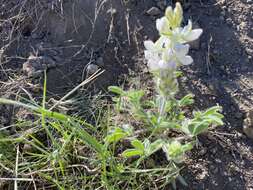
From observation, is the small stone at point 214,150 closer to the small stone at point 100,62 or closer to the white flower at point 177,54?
the white flower at point 177,54

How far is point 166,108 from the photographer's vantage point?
2051 millimetres

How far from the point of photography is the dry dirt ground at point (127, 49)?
7.34 feet

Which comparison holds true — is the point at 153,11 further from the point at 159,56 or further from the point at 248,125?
the point at 248,125

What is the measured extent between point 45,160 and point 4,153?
19cm

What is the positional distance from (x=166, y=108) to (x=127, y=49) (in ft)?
1.89

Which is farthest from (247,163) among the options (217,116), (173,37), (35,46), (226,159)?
(35,46)

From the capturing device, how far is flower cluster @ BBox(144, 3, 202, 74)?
1.76 metres

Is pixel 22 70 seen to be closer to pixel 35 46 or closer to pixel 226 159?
pixel 35 46

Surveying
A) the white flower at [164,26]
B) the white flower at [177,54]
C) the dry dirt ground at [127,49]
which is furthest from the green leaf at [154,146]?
the white flower at [164,26]

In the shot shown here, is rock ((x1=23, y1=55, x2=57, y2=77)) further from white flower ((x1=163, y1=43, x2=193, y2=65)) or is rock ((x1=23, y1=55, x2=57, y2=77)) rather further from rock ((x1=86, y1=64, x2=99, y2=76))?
white flower ((x1=163, y1=43, x2=193, y2=65))

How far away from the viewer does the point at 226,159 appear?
2154 mm

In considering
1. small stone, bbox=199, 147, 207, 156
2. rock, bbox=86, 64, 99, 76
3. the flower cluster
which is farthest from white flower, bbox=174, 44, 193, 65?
rock, bbox=86, 64, 99, 76

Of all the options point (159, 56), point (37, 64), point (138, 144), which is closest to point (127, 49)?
point (37, 64)

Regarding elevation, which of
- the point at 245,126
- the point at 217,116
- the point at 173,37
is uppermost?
the point at 173,37
